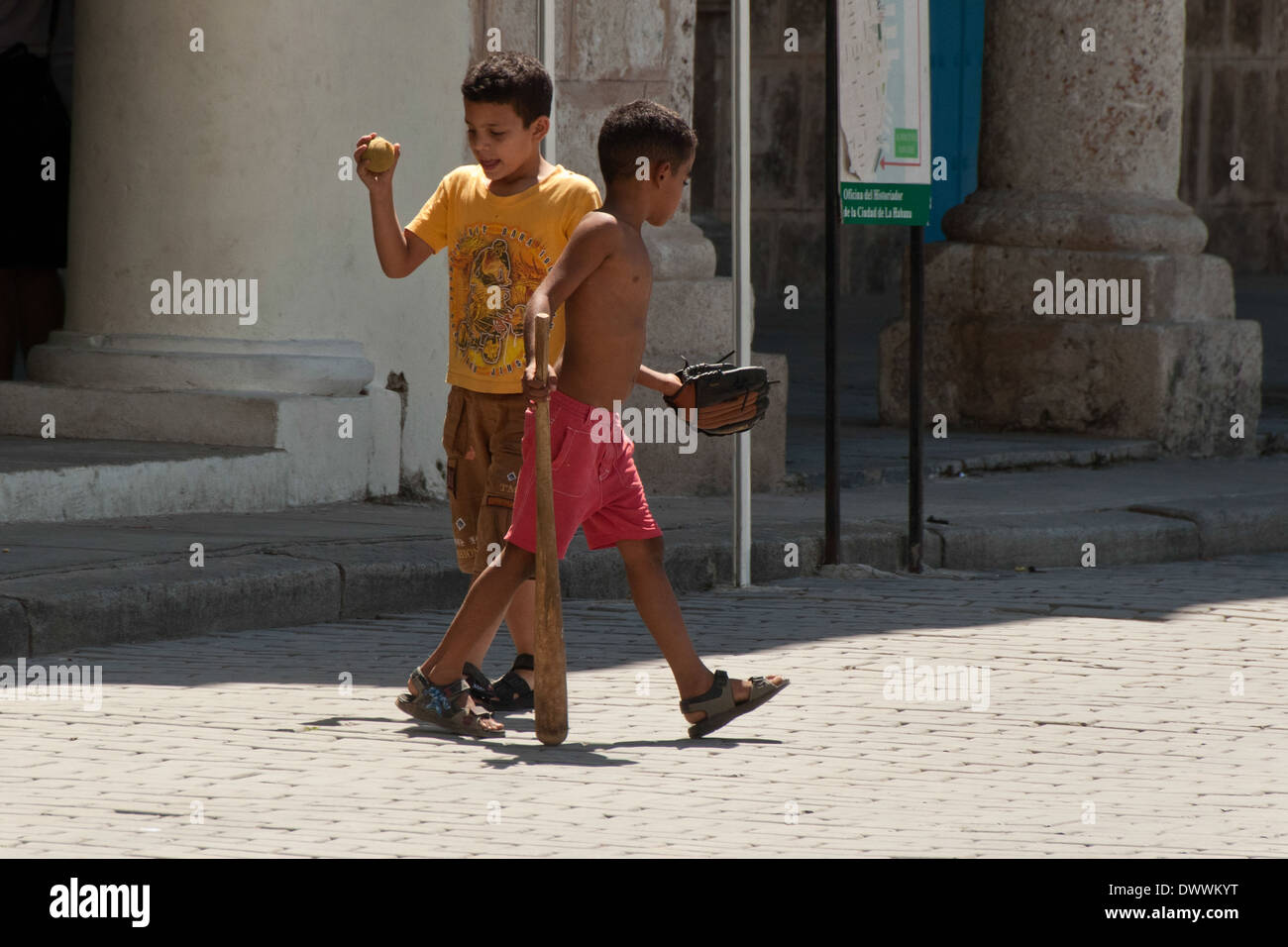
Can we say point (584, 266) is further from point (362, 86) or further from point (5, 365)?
point (5, 365)

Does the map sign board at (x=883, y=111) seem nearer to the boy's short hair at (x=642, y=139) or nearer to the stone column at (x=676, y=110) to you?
the stone column at (x=676, y=110)

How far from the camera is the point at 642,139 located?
18.1 ft

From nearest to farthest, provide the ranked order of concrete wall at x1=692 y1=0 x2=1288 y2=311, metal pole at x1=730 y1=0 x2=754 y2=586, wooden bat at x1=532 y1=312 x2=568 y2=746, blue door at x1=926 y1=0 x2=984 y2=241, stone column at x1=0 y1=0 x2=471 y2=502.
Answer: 1. wooden bat at x1=532 y1=312 x2=568 y2=746
2. metal pole at x1=730 y1=0 x2=754 y2=586
3. stone column at x1=0 y1=0 x2=471 y2=502
4. blue door at x1=926 y1=0 x2=984 y2=241
5. concrete wall at x1=692 y1=0 x2=1288 y2=311

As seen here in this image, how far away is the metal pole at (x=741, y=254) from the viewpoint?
7.91 meters

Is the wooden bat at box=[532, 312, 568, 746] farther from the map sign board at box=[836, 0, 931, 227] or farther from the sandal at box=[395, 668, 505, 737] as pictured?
the map sign board at box=[836, 0, 931, 227]

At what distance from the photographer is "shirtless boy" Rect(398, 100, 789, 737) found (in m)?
5.49

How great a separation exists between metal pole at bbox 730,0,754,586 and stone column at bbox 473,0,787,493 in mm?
1407

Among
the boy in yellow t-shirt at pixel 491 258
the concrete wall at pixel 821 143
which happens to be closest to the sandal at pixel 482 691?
the boy in yellow t-shirt at pixel 491 258

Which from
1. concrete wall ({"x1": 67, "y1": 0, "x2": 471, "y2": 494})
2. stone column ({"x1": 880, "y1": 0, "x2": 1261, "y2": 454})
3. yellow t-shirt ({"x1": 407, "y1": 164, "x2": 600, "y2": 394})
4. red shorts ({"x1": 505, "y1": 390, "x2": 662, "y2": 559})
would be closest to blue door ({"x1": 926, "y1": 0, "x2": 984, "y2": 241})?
stone column ({"x1": 880, "y1": 0, "x2": 1261, "y2": 454})

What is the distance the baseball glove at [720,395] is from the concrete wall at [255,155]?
3880 mm

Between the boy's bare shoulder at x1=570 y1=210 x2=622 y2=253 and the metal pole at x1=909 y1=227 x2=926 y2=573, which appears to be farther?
the metal pole at x1=909 y1=227 x2=926 y2=573

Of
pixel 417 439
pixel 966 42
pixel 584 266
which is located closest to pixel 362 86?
pixel 417 439

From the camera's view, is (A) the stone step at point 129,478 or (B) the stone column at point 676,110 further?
(B) the stone column at point 676,110

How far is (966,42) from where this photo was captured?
64.2 feet
